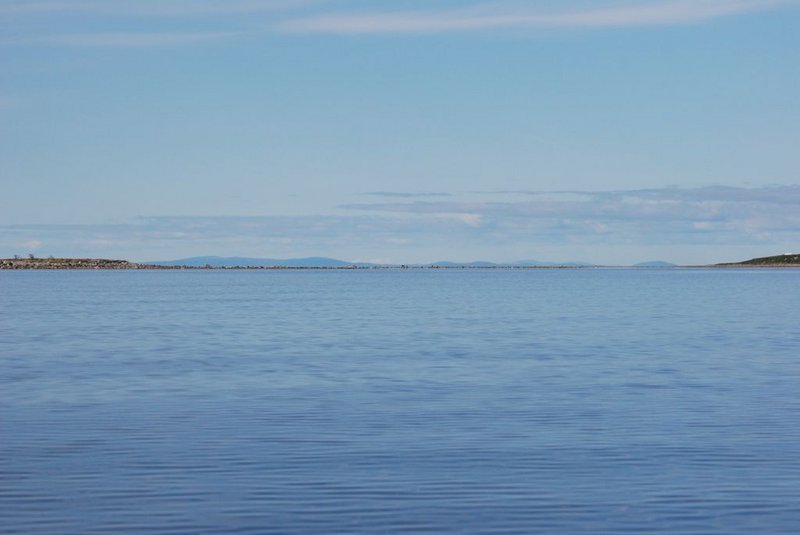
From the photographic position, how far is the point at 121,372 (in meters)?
40.7

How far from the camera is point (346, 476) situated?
20703 millimetres

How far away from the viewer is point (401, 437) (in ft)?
82.7

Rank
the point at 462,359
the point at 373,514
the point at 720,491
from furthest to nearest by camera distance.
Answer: the point at 462,359 → the point at 720,491 → the point at 373,514

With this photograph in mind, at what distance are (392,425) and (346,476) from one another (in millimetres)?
6337

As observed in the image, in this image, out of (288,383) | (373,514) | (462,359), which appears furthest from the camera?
(462,359)

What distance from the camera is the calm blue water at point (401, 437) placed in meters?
18.0

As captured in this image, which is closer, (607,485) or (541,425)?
(607,485)

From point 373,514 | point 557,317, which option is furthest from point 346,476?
point 557,317

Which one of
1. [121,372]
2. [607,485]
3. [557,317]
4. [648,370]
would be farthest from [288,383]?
[557,317]

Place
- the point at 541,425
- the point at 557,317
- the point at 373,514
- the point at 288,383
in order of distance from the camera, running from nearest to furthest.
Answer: the point at 373,514
the point at 541,425
the point at 288,383
the point at 557,317

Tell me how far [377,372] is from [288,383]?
16.0ft

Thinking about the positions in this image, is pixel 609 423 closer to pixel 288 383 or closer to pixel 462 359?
pixel 288 383

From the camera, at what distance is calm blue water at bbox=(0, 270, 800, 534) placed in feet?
59.1

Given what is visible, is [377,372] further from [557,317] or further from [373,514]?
[557,317]
